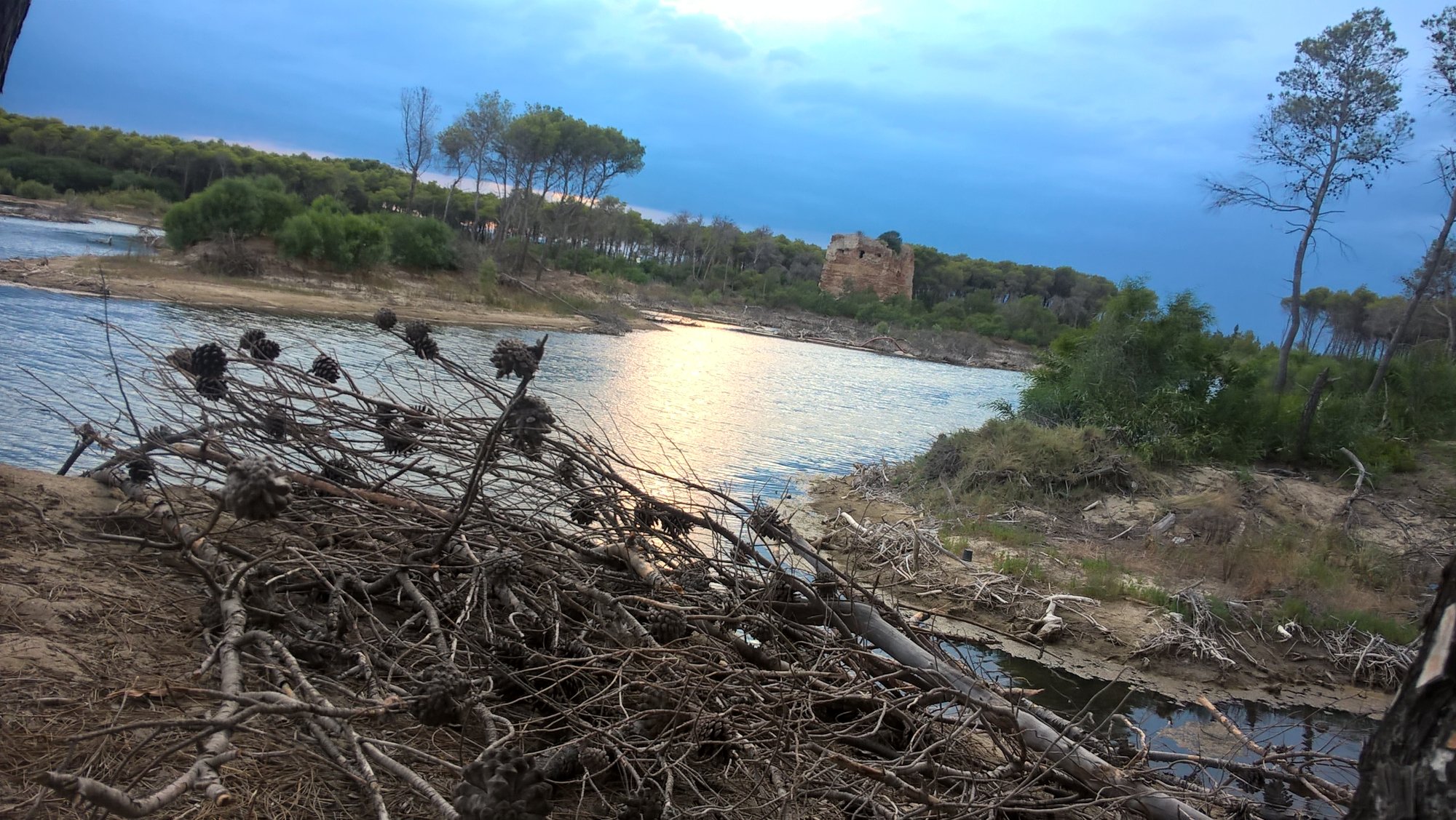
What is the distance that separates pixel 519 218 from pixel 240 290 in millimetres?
33308

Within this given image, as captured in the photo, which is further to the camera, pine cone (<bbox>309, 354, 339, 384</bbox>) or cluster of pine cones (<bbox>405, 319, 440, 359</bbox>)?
pine cone (<bbox>309, 354, 339, 384</bbox>)

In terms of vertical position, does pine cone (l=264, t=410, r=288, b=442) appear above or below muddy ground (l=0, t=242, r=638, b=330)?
above

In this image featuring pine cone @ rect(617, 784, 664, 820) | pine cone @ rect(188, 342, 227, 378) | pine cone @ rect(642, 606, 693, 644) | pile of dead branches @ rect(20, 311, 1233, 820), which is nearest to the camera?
pile of dead branches @ rect(20, 311, 1233, 820)

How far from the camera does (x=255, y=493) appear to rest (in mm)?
1842

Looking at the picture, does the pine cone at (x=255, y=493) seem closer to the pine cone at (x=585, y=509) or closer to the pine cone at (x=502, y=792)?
the pine cone at (x=502, y=792)

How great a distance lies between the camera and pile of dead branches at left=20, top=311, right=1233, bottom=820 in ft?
7.05

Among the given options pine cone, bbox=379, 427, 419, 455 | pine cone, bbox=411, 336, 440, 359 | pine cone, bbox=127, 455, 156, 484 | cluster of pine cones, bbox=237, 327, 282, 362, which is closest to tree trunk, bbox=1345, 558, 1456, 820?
pine cone, bbox=411, 336, 440, 359

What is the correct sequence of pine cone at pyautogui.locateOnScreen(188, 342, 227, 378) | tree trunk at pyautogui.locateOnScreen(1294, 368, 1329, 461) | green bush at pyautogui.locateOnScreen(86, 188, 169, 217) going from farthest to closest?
green bush at pyautogui.locateOnScreen(86, 188, 169, 217) → tree trunk at pyautogui.locateOnScreen(1294, 368, 1329, 461) → pine cone at pyautogui.locateOnScreen(188, 342, 227, 378)

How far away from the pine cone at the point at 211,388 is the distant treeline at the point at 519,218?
2297 centimetres

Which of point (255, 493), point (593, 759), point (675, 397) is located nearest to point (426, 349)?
point (255, 493)

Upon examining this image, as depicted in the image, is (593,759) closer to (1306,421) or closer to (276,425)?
(276,425)

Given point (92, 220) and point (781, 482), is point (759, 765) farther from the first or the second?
point (92, 220)

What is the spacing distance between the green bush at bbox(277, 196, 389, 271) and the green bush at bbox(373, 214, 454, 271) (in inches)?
29.0

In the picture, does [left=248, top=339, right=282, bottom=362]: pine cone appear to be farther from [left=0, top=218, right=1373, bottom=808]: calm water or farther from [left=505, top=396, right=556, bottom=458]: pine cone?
[left=505, top=396, right=556, bottom=458]: pine cone
